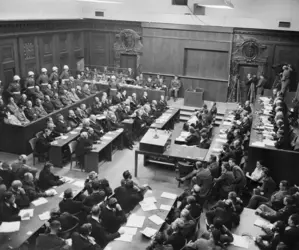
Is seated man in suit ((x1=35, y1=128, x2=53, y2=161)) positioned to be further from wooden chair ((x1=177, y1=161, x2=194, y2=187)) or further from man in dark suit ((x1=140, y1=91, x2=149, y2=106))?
man in dark suit ((x1=140, y1=91, x2=149, y2=106))

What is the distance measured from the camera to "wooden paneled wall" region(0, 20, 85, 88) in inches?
585

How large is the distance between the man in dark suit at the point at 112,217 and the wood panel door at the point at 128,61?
1453 centimetres

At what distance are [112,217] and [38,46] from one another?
12258 mm

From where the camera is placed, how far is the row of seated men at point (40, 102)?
12.4 m

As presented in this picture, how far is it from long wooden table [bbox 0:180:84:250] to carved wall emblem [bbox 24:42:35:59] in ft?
32.0

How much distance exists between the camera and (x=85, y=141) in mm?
10578

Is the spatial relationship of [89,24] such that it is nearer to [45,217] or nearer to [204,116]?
[204,116]

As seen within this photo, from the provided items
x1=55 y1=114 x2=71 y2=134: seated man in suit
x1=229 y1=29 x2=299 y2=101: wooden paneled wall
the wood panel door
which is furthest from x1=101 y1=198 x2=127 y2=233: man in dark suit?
the wood panel door

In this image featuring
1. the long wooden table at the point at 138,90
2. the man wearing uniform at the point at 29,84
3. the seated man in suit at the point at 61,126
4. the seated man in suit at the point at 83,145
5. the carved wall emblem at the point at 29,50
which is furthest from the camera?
the long wooden table at the point at 138,90

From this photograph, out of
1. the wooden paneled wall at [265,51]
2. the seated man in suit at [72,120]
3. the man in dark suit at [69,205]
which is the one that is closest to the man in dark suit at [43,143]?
the seated man in suit at [72,120]

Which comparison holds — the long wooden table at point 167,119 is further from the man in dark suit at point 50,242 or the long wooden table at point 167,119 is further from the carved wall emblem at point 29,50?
the man in dark suit at point 50,242

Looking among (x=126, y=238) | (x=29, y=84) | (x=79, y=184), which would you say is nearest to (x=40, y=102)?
(x=29, y=84)

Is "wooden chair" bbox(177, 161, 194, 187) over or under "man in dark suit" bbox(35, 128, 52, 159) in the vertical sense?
under

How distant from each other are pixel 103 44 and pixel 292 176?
14.4 metres
